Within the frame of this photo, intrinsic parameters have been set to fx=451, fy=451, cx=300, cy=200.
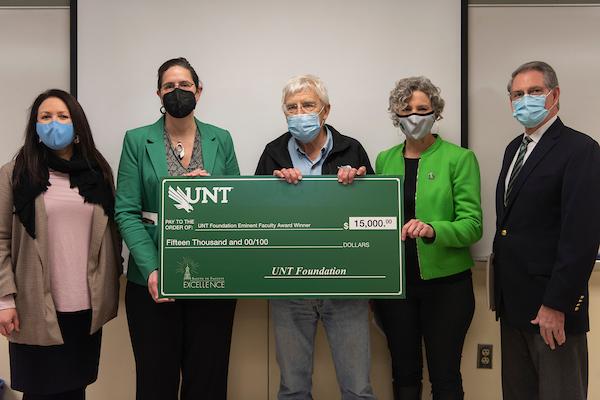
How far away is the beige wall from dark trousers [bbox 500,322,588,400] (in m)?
0.63

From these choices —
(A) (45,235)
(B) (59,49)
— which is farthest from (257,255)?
(B) (59,49)

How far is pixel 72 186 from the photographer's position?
185 centimetres

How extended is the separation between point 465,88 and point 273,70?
3.44 ft

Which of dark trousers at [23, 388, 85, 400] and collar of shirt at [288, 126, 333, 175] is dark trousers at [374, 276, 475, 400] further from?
dark trousers at [23, 388, 85, 400]

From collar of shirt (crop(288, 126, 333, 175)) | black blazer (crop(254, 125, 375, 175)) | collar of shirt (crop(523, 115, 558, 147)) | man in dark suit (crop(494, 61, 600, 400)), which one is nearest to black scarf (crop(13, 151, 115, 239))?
black blazer (crop(254, 125, 375, 175))

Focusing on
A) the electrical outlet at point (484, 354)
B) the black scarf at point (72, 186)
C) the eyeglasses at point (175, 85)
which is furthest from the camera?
the electrical outlet at point (484, 354)

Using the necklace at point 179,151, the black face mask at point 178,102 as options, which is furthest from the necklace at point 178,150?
the black face mask at point 178,102

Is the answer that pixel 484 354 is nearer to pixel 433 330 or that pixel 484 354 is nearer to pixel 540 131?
pixel 433 330

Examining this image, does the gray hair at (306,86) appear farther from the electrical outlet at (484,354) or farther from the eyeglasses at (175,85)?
the electrical outlet at (484,354)

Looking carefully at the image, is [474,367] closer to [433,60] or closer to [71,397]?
[433,60]

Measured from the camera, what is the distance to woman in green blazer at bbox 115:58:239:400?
1.85 m

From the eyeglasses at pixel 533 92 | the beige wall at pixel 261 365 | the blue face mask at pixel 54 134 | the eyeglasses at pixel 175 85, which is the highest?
the eyeglasses at pixel 175 85

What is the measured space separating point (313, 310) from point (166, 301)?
61 centimetres

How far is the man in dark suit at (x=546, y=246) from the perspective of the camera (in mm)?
1623
